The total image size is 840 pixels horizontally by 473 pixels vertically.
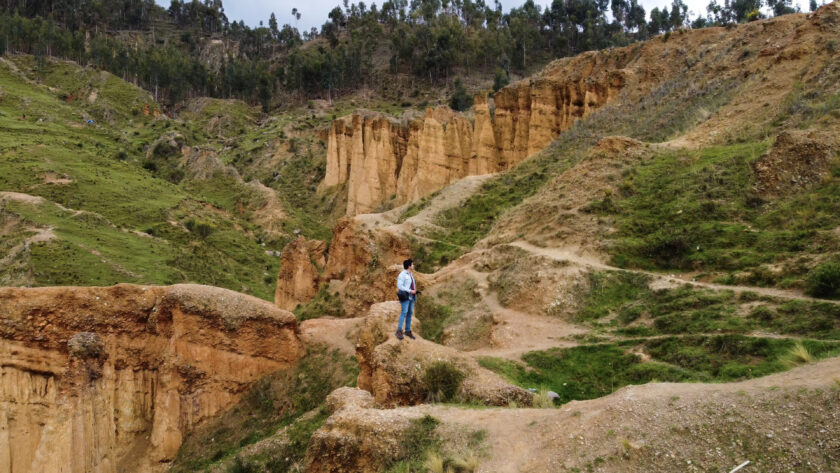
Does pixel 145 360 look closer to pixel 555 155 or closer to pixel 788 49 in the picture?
pixel 555 155

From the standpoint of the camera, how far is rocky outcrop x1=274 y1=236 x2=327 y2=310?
45.2 metres

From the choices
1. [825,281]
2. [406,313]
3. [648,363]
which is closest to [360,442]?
[406,313]

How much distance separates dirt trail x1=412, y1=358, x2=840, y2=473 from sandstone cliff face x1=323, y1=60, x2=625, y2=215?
156ft

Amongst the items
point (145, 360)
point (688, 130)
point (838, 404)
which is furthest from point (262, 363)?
point (688, 130)

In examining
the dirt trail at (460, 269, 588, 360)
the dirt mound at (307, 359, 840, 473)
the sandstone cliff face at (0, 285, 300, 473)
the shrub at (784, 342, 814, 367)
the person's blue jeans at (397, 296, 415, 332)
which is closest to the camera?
the dirt mound at (307, 359, 840, 473)

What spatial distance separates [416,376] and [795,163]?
63.7ft

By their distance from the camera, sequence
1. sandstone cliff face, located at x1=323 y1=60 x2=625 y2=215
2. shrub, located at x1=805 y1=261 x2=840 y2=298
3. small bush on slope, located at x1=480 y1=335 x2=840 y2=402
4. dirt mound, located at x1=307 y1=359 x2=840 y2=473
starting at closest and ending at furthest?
dirt mound, located at x1=307 y1=359 x2=840 y2=473
small bush on slope, located at x1=480 y1=335 x2=840 y2=402
shrub, located at x1=805 y1=261 x2=840 y2=298
sandstone cliff face, located at x1=323 y1=60 x2=625 y2=215

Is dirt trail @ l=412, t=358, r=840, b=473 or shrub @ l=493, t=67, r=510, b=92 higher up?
shrub @ l=493, t=67, r=510, b=92

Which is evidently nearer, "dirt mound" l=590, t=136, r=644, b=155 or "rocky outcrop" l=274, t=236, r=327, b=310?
"dirt mound" l=590, t=136, r=644, b=155

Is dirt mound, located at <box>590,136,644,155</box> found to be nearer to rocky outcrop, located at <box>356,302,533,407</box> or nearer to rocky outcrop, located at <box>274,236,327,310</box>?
rocky outcrop, located at <box>356,302,533,407</box>

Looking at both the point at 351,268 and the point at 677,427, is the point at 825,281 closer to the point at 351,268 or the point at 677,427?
the point at 677,427

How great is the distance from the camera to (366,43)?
500 ft

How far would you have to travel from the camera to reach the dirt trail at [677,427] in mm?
9609

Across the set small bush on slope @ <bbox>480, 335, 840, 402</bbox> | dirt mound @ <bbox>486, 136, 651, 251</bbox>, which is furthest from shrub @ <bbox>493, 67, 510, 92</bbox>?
small bush on slope @ <bbox>480, 335, 840, 402</bbox>
